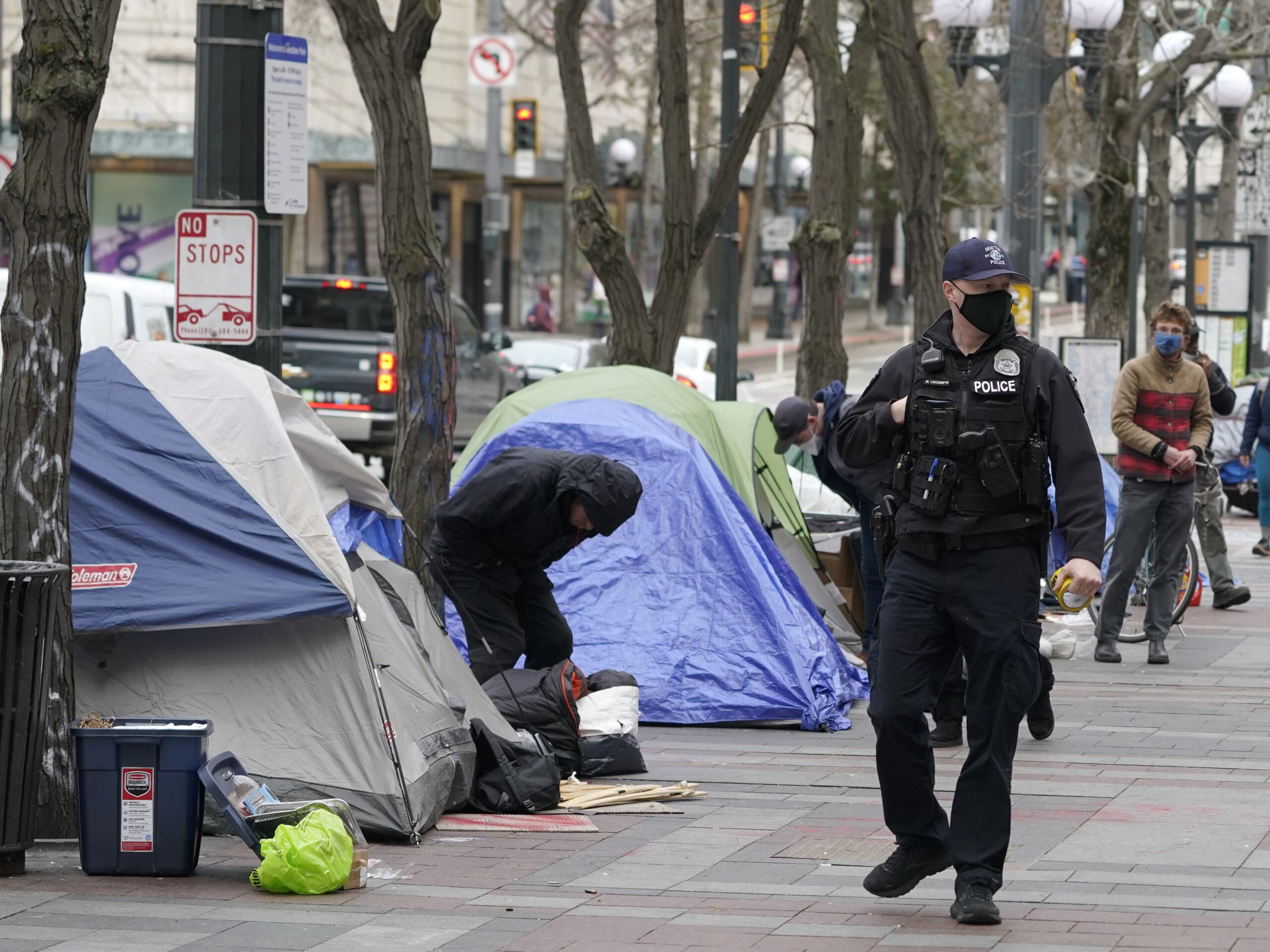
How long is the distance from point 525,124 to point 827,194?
53.4 feet

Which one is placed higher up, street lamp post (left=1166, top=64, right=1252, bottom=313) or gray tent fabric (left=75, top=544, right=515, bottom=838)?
street lamp post (left=1166, top=64, right=1252, bottom=313)

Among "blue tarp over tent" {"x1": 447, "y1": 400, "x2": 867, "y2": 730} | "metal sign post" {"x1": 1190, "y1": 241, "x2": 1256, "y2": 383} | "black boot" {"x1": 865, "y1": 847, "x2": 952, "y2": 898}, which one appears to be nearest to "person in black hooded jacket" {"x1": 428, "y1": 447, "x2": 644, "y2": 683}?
"blue tarp over tent" {"x1": 447, "y1": 400, "x2": 867, "y2": 730}

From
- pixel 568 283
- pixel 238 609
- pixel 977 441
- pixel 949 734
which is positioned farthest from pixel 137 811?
pixel 568 283

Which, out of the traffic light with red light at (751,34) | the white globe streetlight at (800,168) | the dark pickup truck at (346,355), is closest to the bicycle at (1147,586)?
the traffic light with red light at (751,34)

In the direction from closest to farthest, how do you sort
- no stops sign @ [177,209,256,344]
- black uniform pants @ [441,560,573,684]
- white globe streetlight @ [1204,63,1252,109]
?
black uniform pants @ [441,560,573,684], no stops sign @ [177,209,256,344], white globe streetlight @ [1204,63,1252,109]

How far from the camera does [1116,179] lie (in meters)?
20.5

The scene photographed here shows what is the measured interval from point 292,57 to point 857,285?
58847mm

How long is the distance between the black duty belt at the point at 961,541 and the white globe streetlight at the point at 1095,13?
12.4 meters

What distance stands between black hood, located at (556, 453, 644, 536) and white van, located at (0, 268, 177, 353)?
10.9 m

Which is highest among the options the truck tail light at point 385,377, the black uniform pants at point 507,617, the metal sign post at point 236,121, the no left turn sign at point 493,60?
the no left turn sign at point 493,60

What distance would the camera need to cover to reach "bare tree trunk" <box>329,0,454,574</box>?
10609mm

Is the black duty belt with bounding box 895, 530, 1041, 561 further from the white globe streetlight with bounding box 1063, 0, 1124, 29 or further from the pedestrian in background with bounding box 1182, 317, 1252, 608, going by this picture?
the white globe streetlight with bounding box 1063, 0, 1124, 29

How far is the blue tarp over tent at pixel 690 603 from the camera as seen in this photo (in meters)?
9.69

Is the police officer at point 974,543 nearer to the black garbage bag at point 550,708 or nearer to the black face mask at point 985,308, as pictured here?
the black face mask at point 985,308
